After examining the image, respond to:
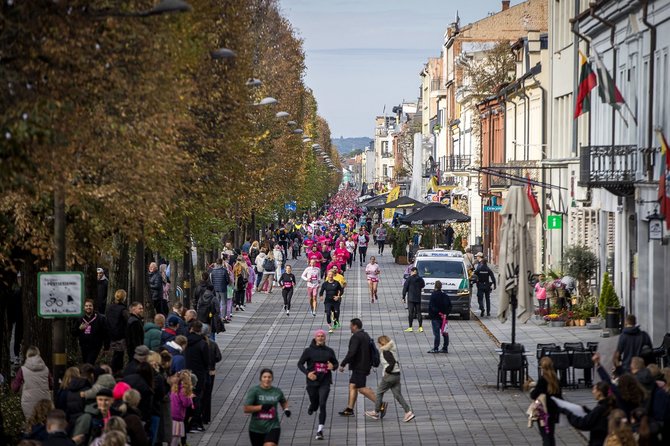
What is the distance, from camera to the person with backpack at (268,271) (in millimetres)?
50094

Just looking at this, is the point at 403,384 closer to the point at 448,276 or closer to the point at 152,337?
the point at 152,337

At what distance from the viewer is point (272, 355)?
30.0 meters

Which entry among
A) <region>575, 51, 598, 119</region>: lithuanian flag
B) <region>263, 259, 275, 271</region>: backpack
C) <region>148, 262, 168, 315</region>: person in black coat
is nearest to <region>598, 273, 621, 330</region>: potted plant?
<region>575, 51, 598, 119</region>: lithuanian flag

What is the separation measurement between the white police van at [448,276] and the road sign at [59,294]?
21.7 meters

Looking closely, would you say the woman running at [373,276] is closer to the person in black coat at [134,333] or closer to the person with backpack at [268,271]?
the person with backpack at [268,271]

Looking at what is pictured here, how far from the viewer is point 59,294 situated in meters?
17.6

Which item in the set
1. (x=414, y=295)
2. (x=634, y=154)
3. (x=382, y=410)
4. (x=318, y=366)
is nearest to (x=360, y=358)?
(x=382, y=410)

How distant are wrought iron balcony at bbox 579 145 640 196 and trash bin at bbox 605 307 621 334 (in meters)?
2.89

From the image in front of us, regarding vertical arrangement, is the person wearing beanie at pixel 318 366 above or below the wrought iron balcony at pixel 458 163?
below

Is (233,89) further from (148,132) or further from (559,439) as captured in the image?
(559,439)

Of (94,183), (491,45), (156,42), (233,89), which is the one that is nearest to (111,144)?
(156,42)

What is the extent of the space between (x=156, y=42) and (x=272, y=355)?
13552 millimetres

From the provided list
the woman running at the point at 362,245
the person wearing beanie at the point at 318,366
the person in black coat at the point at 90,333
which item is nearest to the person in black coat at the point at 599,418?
the person wearing beanie at the point at 318,366

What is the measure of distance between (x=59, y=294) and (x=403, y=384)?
360 inches
